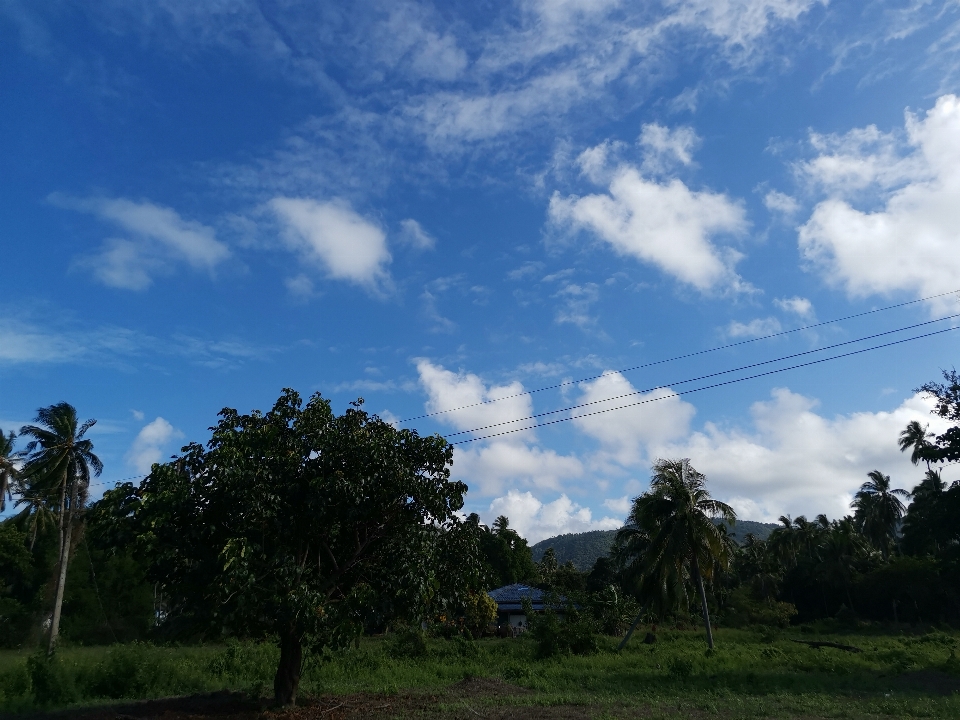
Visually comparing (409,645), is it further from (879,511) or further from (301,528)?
(879,511)

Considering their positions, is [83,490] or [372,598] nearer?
[372,598]

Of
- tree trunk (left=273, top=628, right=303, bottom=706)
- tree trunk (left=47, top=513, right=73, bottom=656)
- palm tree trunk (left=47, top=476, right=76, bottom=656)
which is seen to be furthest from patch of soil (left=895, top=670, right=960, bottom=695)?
palm tree trunk (left=47, top=476, right=76, bottom=656)

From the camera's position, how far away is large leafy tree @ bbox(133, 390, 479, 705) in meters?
13.7

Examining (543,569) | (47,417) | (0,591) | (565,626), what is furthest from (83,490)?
(543,569)

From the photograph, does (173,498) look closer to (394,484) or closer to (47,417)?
(394,484)

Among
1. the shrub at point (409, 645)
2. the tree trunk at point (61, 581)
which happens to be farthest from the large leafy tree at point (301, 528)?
the tree trunk at point (61, 581)

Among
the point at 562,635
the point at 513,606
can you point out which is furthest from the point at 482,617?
the point at 513,606

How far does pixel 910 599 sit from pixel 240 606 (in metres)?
62.9

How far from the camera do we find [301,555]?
15281 millimetres

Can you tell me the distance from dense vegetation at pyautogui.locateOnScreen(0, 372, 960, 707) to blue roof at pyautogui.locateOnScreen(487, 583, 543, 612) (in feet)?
35.6

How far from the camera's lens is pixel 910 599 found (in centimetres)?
5756

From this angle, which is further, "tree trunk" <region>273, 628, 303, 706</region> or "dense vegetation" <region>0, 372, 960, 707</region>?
"tree trunk" <region>273, 628, 303, 706</region>

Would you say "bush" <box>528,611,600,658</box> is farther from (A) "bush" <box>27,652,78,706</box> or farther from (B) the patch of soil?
(A) "bush" <box>27,652,78,706</box>

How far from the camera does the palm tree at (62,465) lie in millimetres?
39750
